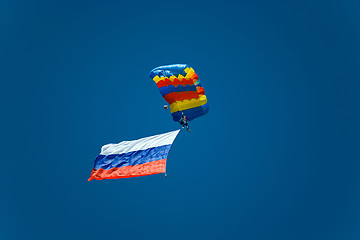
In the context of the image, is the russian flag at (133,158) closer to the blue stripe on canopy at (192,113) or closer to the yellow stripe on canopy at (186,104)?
the blue stripe on canopy at (192,113)

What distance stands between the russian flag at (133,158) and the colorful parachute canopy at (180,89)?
10.1ft

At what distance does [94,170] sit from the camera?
25.3m

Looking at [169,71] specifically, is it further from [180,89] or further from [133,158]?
[133,158]

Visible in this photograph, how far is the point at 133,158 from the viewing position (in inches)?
1023

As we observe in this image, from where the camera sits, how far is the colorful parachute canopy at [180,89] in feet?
96.3

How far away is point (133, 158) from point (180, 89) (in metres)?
7.61

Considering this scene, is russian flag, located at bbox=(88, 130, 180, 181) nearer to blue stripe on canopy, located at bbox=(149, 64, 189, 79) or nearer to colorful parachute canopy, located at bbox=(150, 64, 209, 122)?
colorful parachute canopy, located at bbox=(150, 64, 209, 122)

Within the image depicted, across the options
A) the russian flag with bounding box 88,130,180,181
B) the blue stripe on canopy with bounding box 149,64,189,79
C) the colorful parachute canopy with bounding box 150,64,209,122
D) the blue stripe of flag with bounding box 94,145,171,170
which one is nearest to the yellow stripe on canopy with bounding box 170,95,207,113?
the colorful parachute canopy with bounding box 150,64,209,122

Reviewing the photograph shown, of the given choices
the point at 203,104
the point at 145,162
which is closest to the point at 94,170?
the point at 145,162

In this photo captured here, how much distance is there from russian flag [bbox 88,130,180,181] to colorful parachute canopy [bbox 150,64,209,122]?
3071 mm

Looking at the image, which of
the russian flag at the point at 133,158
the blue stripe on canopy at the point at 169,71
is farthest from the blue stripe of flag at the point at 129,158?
the blue stripe on canopy at the point at 169,71

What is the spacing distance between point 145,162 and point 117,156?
8.05 ft

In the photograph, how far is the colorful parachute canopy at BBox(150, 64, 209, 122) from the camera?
29.4 m

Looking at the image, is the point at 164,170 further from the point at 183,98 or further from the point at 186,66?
the point at 186,66
